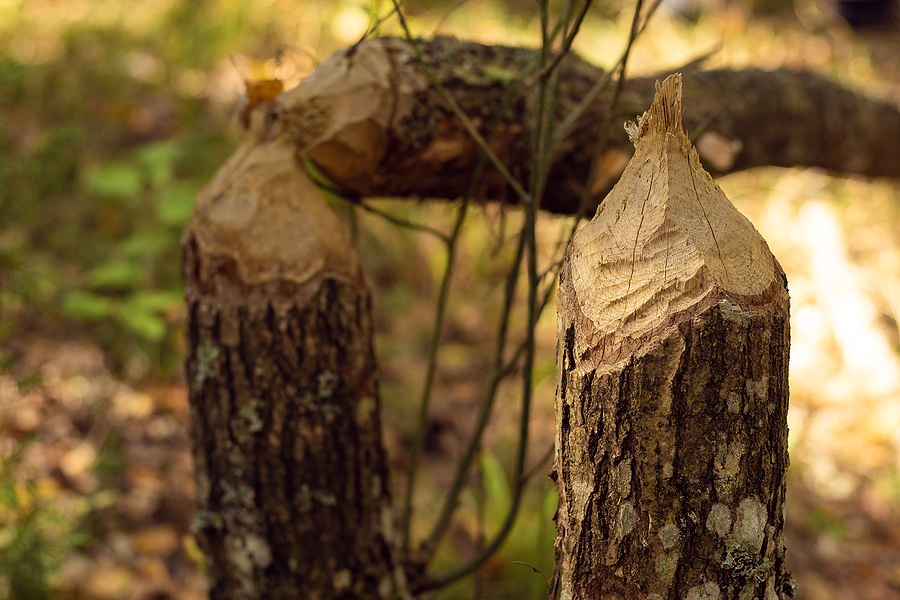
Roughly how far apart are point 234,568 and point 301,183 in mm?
752

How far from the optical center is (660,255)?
678 mm

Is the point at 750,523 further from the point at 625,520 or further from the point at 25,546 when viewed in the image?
the point at 25,546

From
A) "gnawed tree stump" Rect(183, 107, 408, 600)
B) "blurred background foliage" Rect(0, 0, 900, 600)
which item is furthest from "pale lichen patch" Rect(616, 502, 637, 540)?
"blurred background foliage" Rect(0, 0, 900, 600)

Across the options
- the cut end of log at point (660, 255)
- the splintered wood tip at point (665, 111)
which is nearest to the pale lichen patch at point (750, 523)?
the cut end of log at point (660, 255)

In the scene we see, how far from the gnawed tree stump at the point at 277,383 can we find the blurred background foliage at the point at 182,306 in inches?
16.0

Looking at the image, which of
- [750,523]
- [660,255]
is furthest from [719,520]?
[660,255]

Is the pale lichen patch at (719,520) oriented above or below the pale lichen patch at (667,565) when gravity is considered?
above

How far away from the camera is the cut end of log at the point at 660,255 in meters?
0.66

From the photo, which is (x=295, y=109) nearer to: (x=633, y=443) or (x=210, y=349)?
(x=210, y=349)

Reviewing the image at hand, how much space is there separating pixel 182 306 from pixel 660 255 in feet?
9.24

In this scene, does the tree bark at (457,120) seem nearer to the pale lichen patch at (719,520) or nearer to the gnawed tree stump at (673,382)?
the gnawed tree stump at (673,382)

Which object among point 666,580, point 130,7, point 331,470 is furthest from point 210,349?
point 130,7

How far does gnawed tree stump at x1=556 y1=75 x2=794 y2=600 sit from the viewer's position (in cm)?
66

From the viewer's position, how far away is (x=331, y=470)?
1.18 meters
